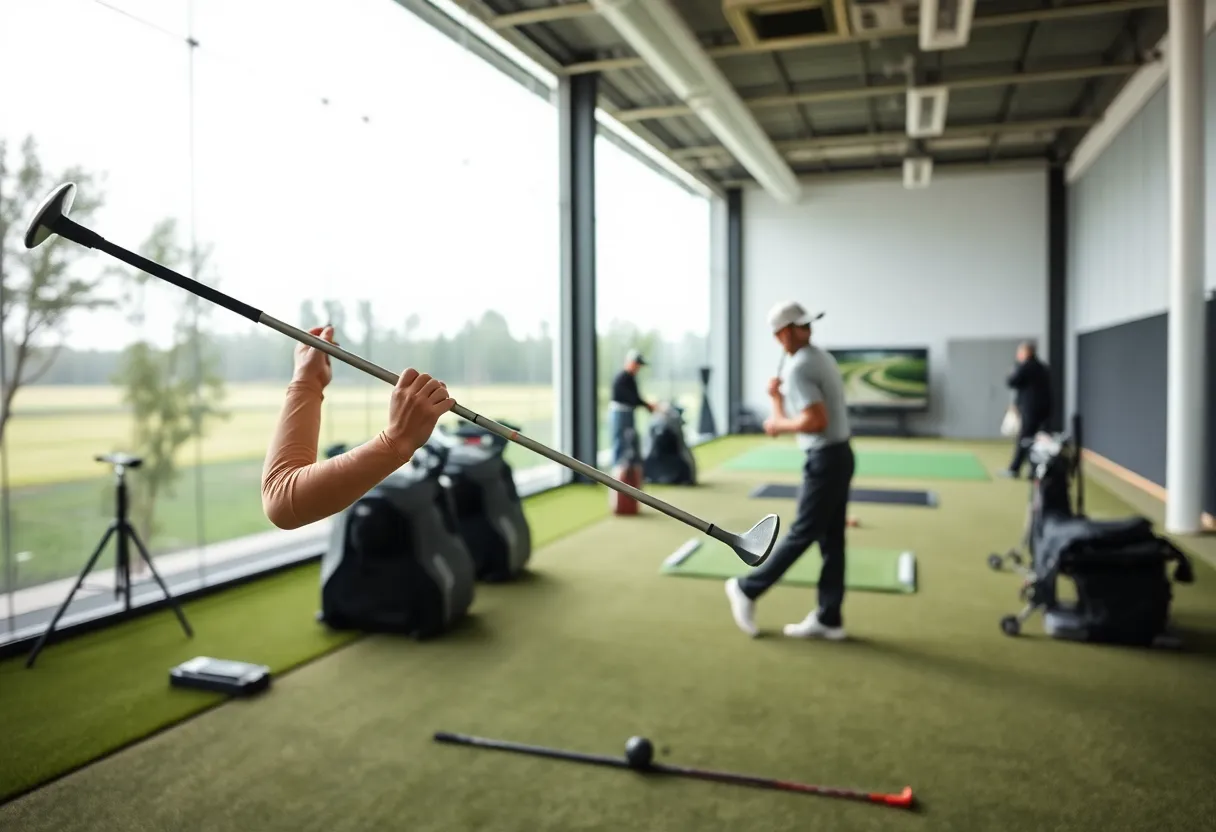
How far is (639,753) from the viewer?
9.71ft

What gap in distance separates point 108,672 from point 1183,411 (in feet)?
23.6

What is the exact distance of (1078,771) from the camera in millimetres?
2953

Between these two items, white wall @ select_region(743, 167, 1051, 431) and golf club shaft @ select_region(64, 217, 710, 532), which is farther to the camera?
white wall @ select_region(743, 167, 1051, 431)

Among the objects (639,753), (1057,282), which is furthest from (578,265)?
(1057,282)

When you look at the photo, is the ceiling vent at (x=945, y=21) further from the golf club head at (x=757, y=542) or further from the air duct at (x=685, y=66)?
the golf club head at (x=757, y=542)

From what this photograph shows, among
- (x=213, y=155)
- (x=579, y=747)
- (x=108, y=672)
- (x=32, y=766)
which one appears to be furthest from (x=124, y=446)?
(x=579, y=747)

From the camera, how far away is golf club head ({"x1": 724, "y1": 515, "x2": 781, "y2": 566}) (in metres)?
2.00

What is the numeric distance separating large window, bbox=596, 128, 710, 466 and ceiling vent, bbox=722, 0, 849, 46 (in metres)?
3.13

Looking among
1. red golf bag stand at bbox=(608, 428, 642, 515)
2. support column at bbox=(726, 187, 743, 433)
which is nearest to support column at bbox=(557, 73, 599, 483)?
red golf bag stand at bbox=(608, 428, 642, 515)

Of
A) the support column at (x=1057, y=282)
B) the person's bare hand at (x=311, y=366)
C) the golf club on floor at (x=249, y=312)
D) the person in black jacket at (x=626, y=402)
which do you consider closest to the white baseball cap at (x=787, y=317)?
→ the golf club on floor at (x=249, y=312)

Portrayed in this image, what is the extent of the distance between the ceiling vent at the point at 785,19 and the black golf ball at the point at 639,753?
19.1 ft

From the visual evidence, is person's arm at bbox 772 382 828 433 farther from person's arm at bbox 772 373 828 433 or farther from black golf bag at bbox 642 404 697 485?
black golf bag at bbox 642 404 697 485

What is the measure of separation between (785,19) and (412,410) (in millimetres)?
Result: 7188

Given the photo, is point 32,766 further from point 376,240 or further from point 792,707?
point 376,240
